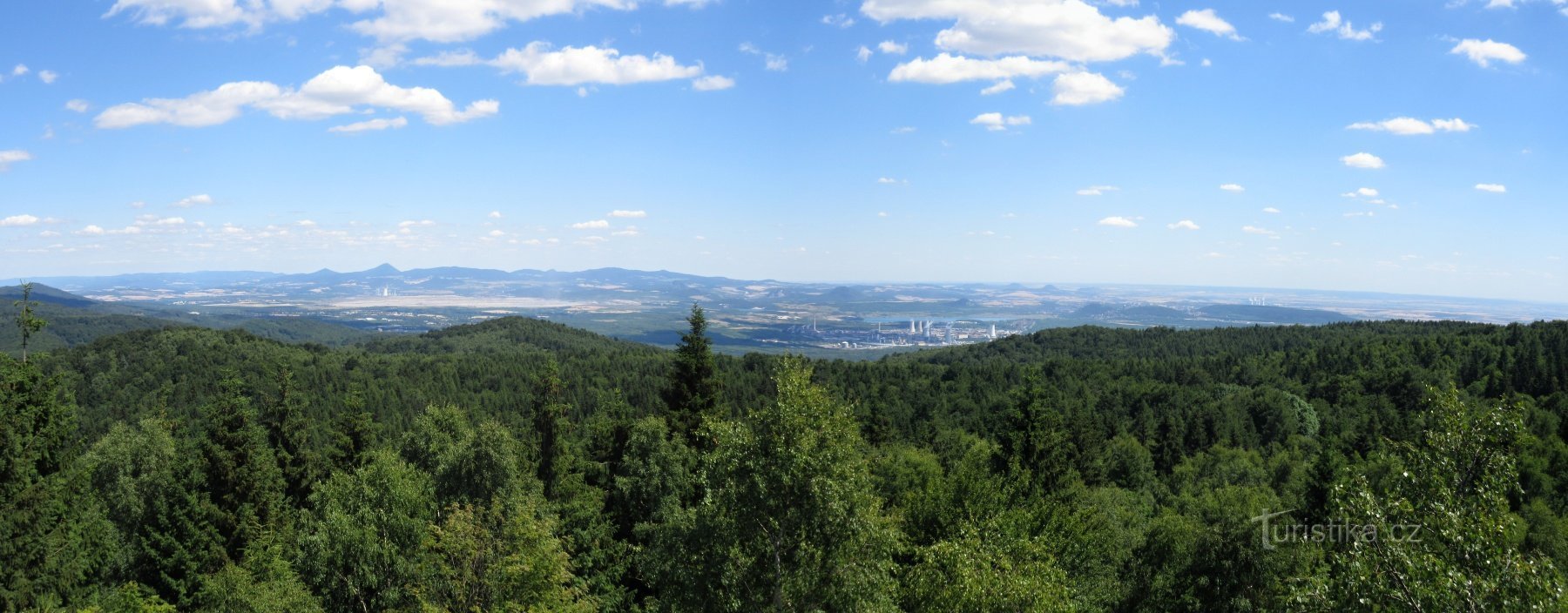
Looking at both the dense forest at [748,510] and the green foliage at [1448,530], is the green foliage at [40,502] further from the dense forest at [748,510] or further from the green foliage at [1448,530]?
the green foliage at [1448,530]

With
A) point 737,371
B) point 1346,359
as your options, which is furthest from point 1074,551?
point 1346,359

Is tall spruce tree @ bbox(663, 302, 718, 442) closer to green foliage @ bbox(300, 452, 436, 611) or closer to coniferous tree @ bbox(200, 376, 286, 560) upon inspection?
green foliage @ bbox(300, 452, 436, 611)

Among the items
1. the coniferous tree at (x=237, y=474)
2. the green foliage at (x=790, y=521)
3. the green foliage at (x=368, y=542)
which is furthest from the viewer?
the coniferous tree at (x=237, y=474)

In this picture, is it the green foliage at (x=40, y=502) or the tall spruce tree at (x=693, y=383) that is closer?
the green foliage at (x=40, y=502)

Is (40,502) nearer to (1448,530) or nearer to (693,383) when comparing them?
(693,383)

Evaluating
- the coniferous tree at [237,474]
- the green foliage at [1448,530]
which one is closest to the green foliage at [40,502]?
the coniferous tree at [237,474]

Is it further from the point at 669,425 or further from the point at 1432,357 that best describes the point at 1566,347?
the point at 669,425

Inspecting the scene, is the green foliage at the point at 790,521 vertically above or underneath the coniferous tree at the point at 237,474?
above

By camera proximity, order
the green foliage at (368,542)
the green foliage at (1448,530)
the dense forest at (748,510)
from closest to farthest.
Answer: the green foliage at (1448,530) < the dense forest at (748,510) < the green foliage at (368,542)

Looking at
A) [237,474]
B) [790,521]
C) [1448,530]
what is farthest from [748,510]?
[237,474]

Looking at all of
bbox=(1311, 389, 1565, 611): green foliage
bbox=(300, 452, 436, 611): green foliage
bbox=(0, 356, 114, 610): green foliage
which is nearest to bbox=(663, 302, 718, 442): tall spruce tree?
bbox=(300, 452, 436, 611): green foliage
